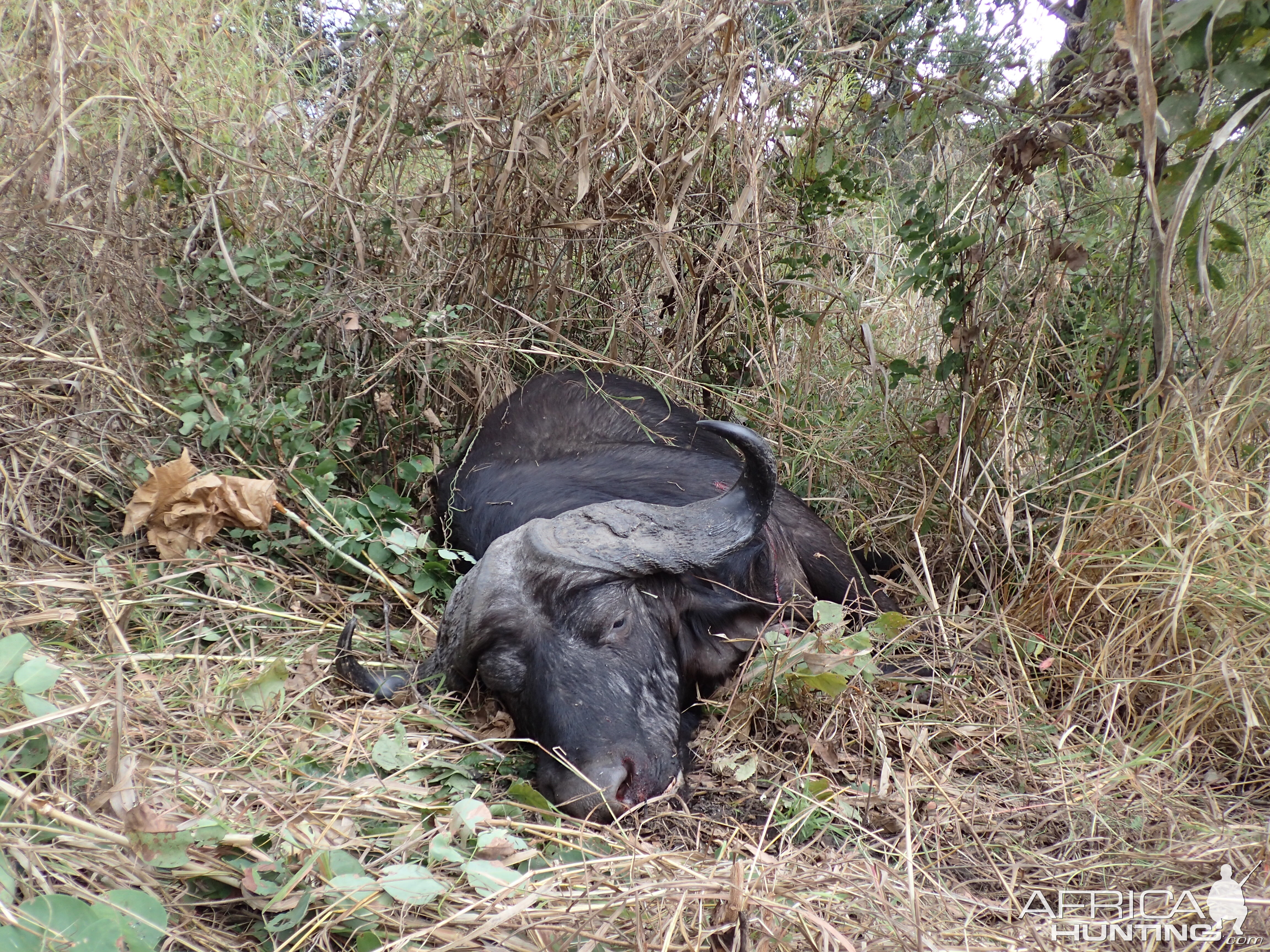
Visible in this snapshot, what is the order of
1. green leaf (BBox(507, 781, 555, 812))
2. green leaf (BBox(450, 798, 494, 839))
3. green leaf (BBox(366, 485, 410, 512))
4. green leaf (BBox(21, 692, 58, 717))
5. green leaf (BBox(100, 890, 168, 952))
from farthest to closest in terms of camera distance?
1. green leaf (BBox(366, 485, 410, 512))
2. green leaf (BBox(507, 781, 555, 812))
3. green leaf (BBox(450, 798, 494, 839))
4. green leaf (BBox(21, 692, 58, 717))
5. green leaf (BBox(100, 890, 168, 952))

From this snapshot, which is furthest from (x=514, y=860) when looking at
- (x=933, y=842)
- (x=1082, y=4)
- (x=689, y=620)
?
(x=1082, y=4)

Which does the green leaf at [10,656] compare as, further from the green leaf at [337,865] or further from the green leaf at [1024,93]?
the green leaf at [1024,93]

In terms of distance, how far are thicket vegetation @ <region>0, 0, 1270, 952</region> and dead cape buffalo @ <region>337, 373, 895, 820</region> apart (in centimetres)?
13

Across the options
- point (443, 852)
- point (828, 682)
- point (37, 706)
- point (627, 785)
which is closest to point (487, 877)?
point (443, 852)

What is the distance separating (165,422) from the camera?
3.31 metres

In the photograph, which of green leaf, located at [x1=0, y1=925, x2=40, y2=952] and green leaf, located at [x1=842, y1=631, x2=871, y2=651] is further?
green leaf, located at [x1=842, y1=631, x2=871, y2=651]

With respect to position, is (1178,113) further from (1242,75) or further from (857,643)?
(857,643)

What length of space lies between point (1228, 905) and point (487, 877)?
1347 millimetres

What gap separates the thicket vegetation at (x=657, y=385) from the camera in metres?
1.74

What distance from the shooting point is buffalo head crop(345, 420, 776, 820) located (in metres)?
2.29

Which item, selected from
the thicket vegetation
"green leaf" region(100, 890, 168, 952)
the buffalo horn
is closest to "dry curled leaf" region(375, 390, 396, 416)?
the thicket vegetation

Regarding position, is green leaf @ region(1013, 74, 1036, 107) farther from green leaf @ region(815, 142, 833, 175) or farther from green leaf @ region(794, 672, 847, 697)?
green leaf @ region(794, 672, 847, 697)

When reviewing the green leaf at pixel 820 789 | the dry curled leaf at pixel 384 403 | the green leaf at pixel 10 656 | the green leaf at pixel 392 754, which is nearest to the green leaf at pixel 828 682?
the green leaf at pixel 820 789

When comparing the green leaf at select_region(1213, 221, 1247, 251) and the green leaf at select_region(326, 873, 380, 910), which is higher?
the green leaf at select_region(1213, 221, 1247, 251)
